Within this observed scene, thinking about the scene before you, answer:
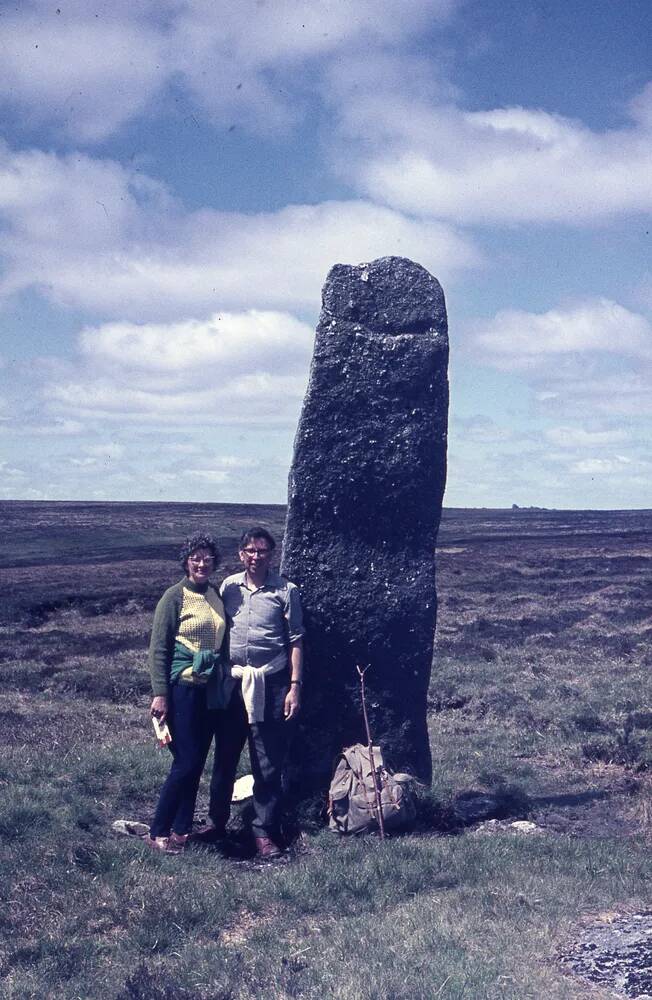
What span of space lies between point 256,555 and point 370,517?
1569 millimetres

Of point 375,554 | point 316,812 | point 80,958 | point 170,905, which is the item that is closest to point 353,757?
point 316,812

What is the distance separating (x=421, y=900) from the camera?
5.84m

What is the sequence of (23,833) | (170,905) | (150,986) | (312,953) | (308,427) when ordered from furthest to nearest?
1. (308,427)
2. (23,833)
3. (170,905)
4. (312,953)
5. (150,986)

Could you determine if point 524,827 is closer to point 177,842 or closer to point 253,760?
point 253,760

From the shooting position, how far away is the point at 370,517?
8.59 metres

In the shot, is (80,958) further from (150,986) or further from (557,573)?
(557,573)

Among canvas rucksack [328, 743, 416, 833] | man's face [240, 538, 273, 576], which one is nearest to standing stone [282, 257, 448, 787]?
canvas rucksack [328, 743, 416, 833]

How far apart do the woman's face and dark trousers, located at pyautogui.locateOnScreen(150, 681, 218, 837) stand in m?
0.83

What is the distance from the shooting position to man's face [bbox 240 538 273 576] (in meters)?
7.37

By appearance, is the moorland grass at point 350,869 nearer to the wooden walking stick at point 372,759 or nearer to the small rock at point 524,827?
the small rock at point 524,827

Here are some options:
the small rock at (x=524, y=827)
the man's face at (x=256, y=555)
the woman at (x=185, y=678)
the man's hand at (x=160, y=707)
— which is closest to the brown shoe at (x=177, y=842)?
the woman at (x=185, y=678)

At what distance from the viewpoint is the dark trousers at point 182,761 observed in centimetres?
707

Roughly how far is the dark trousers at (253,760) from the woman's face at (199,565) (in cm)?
102

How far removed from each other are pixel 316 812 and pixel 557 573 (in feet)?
98.4
